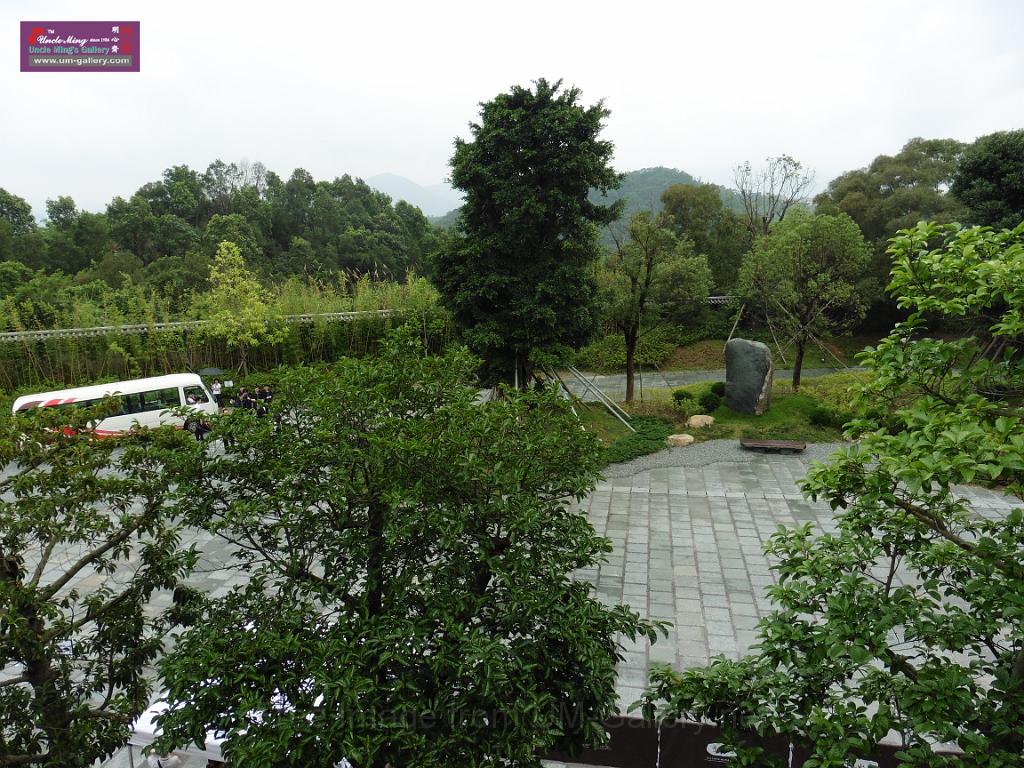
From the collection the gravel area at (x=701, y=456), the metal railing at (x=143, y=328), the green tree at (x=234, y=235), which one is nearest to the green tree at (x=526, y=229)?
the gravel area at (x=701, y=456)

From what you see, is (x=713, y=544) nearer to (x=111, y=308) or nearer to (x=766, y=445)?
(x=766, y=445)

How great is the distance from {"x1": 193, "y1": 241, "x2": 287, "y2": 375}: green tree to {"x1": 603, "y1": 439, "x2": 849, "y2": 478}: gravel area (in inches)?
416

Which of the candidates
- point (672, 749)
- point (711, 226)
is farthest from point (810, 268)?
point (672, 749)

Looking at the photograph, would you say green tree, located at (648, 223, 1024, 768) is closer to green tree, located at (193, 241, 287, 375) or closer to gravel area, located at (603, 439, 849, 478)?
gravel area, located at (603, 439, 849, 478)

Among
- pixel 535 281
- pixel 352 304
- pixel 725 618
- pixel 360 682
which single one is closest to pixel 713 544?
pixel 725 618

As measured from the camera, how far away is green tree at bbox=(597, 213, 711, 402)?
50.2ft

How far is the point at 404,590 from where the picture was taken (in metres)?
3.82

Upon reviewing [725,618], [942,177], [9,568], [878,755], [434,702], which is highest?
[942,177]

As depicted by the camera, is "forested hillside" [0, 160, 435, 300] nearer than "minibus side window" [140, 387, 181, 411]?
No

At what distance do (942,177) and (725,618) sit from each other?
2198 centimetres

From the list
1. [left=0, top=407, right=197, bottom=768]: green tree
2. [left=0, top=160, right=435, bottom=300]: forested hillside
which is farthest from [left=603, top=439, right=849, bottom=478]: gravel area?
[left=0, top=160, right=435, bottom=300]: forested hillside

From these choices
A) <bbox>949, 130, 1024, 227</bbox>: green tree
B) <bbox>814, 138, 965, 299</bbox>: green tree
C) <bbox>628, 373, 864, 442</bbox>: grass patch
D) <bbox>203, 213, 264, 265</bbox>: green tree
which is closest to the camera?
<bbox>628, 373, 864, 442</bbox>: grass patch

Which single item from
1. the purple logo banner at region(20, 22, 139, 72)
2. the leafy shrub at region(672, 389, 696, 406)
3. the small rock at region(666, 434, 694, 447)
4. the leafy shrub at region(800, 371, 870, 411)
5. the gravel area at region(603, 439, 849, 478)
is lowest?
the gravel area at region(603, 439, 849, 478)

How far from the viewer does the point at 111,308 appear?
18.4 m
